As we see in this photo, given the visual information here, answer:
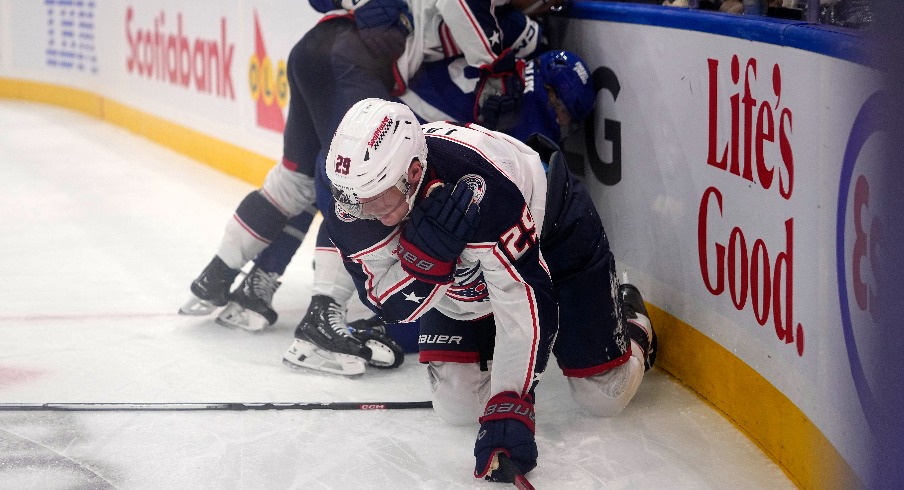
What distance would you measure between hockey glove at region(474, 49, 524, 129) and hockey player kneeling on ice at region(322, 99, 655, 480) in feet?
2.19

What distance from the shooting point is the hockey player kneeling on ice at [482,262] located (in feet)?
7.06

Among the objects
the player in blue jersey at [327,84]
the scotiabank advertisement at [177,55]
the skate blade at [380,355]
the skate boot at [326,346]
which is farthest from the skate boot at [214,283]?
the scotiabank advertisement at [177,55]

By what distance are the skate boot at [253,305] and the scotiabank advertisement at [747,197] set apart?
1.14m

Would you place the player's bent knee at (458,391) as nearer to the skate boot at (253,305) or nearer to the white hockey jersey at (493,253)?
the white hockey jersey at (493,253)

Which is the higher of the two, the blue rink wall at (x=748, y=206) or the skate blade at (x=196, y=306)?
the blue rink wall at (x=748, y=206)

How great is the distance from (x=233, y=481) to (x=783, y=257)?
133 centimetres

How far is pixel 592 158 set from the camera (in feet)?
11.5

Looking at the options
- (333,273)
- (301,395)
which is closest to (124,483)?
(301,395)

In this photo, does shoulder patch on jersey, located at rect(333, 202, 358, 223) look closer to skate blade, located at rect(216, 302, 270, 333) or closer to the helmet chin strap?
the helmet chin strap

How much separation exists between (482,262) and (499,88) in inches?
51.4

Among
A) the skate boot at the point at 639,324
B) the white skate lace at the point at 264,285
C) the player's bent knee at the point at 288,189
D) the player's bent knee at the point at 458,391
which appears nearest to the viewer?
the player's bent knee at the point at 458,391

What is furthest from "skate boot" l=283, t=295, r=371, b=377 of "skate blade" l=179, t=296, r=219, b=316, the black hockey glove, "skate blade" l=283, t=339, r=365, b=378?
the black hockey glove

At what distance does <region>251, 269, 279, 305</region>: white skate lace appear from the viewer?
363 centimetres

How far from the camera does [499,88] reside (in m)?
3.45
